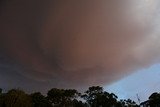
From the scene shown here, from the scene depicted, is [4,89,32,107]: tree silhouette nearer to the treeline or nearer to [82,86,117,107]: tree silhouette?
the treeline

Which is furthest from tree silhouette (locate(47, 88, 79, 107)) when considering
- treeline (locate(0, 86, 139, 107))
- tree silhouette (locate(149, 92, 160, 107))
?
tree silhouette (locate(149, 92, 160, 107))

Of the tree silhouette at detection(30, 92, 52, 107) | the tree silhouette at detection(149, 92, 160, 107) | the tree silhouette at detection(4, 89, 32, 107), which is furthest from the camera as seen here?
the tree silhouette at detection(149, 92, 160, 107)

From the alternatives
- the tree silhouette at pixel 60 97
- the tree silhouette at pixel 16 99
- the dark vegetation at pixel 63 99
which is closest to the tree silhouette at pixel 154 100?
the dark vegetation at pixel 63 99

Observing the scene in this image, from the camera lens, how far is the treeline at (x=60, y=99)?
7612cm

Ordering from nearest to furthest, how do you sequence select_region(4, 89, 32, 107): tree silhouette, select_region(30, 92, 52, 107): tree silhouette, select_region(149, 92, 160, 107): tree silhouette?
select_region(4, 89, 32, 107): tree silhouette → select_region(30, 92, 52, 107): tree silhouette → select_region(149, 92, 160, 107): tree silhouette

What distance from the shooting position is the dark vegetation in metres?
76.2

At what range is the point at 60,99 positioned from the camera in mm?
91812

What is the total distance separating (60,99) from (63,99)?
90cm

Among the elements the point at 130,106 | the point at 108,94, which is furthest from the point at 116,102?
the point at 130,106

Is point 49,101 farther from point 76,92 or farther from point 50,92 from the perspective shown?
point 76,92

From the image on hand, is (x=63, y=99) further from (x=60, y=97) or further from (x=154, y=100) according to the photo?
(x=154, y=100)

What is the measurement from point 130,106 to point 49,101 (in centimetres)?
3344

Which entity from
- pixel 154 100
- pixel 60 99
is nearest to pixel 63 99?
→ pixel 60 99

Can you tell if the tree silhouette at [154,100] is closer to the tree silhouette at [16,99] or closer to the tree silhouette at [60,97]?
the tree silhouette at [60,97]
